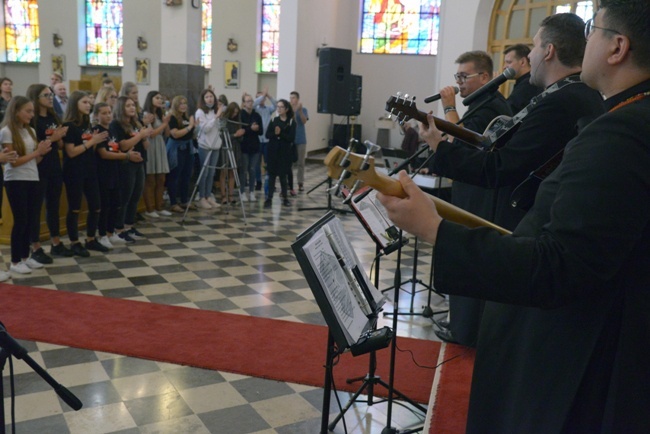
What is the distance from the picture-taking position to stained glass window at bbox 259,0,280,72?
18.2 m

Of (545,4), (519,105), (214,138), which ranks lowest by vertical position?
(214,138)

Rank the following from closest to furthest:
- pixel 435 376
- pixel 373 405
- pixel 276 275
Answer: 1. pixel 373 405
2. pixel 435 376
3. pixel 276 275

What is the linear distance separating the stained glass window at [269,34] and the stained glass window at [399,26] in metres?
2.73

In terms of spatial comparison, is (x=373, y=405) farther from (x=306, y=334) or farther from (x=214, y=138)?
(x=214, y=138)

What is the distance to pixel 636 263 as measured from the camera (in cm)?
124

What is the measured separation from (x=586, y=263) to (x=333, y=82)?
984cm

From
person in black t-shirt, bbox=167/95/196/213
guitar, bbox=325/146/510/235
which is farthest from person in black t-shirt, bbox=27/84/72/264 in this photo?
guitar, bbox=325/146/510/235

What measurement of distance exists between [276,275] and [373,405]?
266cm

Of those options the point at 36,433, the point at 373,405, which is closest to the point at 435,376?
the point at 373,405

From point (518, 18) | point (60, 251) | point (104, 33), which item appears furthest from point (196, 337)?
point (104, 33)

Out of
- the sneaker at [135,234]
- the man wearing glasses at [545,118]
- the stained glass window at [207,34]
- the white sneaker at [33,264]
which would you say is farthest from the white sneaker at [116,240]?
the stained glass window at [207,34]

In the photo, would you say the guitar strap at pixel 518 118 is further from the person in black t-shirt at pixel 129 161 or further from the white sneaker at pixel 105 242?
the white sneaker at pixel 105 242

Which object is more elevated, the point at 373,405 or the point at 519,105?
the point at 519,105

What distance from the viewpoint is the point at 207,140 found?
836 cm
